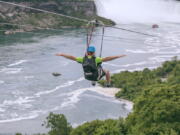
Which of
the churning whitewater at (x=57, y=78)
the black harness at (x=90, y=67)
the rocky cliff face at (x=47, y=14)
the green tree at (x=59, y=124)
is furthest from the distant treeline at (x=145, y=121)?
the rocky cliff face at (x=47, y=14)

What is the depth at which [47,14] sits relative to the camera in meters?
104

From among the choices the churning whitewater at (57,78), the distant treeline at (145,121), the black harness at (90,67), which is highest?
the black harness at (90,67)

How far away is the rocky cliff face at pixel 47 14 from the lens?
319ft

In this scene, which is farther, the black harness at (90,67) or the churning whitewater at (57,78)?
the churning whitewater at (57,78)

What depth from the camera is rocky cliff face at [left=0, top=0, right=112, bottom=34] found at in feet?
319

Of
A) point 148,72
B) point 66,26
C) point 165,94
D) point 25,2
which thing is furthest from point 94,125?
point 25,2

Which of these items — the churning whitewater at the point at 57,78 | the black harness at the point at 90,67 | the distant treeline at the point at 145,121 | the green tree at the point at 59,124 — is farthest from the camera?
the churning whitewater at the point at 57,78

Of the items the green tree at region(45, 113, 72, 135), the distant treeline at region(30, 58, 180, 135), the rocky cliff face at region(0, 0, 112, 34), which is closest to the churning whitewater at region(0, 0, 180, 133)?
the green tree at region(45, 113, 72, 135)

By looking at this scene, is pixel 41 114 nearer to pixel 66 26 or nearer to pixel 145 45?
pixel 145 45

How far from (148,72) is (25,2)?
2420 inches

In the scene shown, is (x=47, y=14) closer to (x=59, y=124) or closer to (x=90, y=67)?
(x=59, y=124)

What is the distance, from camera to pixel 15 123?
34.9 m

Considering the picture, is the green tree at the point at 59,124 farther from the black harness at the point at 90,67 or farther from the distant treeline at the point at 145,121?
the black harness at the point at 90,67

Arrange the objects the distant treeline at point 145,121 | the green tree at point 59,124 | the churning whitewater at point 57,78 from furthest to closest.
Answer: the churning whitewater at point 57,78 < the green tree at point 59,124 < the distant treeline at point 145,121
